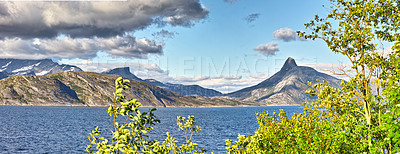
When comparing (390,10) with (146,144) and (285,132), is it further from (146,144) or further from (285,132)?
(146,144)

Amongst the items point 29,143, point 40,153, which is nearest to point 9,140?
point 29,143

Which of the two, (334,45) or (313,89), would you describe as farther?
(313,89)

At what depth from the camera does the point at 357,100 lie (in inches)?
686

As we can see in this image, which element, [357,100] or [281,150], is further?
[357,100]

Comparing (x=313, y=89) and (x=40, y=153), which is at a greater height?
(x=313, y=89)

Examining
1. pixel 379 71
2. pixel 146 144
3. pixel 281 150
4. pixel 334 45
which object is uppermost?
pixel 334 45

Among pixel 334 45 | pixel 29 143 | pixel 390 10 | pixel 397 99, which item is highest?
pixel 390 10

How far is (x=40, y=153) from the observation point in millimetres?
79938

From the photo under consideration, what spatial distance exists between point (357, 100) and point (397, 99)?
273 inches

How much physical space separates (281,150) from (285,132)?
1535mm

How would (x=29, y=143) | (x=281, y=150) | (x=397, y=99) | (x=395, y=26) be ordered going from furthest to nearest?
(x=29, y=143)
(x=395, y=26)
(x=281, y=150)
(x=397, y=99)

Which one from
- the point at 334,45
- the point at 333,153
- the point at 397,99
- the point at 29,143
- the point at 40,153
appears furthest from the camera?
the point at 29,143

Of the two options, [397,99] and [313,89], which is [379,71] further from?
[397,99]

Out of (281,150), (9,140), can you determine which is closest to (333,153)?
(281,150)
